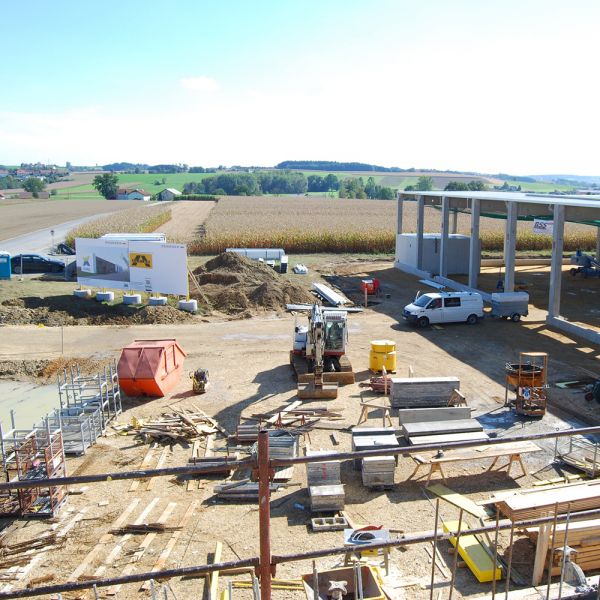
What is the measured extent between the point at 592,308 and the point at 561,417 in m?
17.5

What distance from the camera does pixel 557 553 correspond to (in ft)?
35.8

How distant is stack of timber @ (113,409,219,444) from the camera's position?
1798cm

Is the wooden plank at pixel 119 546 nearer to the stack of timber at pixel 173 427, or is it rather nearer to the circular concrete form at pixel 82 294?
the stack of timber at pixel 173 427

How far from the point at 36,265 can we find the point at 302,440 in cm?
2960

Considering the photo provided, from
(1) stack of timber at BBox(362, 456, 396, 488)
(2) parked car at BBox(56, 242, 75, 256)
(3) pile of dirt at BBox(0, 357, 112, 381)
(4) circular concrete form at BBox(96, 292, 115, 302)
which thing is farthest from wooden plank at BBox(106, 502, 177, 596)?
(2) parked car at BBox(56, 242, 75, 256)

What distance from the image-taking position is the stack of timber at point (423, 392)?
1988cm

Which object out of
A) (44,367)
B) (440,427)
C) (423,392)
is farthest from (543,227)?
(44,367)

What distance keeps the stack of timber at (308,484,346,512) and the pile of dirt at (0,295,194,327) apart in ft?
62.7

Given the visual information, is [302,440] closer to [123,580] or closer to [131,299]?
[123,580]

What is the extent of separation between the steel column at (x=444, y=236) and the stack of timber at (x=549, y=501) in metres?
30.6

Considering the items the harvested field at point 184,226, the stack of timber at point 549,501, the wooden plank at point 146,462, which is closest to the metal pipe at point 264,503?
the stack of timber at point 549,501

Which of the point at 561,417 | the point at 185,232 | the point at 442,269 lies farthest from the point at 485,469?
the point at 185,232

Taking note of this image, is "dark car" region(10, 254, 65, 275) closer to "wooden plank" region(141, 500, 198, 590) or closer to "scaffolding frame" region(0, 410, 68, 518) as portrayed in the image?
"scaffolding frame" region(0, 410, 68, 518)

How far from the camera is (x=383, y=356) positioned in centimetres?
2333
